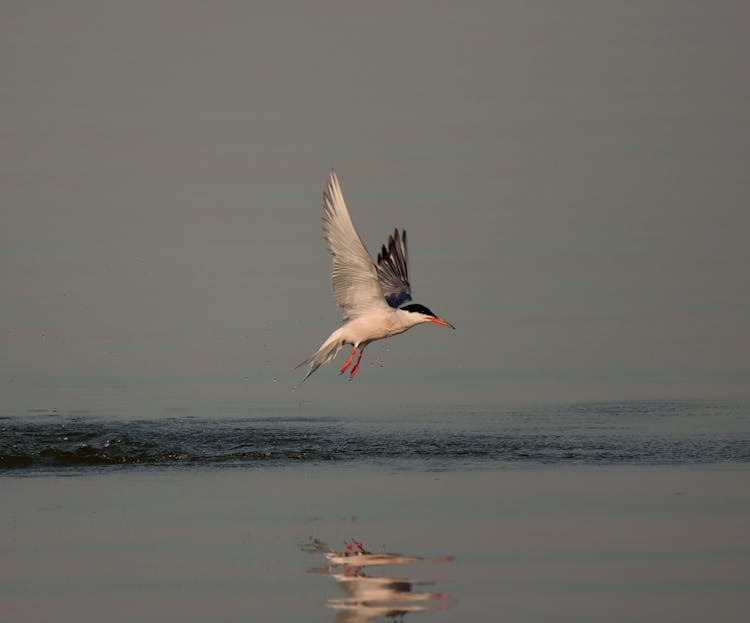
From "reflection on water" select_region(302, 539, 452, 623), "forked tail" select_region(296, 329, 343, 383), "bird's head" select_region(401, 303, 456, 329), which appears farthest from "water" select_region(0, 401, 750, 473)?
"reflection on water" select_region(302, 539, 452, 623)

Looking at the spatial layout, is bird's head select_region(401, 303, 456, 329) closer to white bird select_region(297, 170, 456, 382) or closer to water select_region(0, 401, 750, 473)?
white bird select_region(297, 170, 456, 382)

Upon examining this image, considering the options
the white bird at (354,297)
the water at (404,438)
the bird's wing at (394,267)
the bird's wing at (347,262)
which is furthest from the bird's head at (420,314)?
the bird's wing at (394,267)

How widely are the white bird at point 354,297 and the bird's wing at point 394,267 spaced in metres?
0.12

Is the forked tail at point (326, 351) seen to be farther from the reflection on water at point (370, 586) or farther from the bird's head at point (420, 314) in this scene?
the reflection on water at point (370, 586)

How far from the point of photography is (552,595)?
25.5ft

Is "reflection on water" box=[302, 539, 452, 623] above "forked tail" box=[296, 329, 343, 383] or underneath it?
underneath

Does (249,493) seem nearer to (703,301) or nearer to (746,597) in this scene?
(746,597)

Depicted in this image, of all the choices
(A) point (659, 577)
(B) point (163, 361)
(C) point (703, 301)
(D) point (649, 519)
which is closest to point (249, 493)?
(D) point (649, 519)

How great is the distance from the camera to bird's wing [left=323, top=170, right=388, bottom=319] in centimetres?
1250

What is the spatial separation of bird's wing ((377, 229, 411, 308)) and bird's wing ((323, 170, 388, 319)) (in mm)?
1458

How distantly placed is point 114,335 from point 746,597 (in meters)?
13.0

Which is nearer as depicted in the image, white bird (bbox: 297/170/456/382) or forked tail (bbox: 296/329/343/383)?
white bird (bbox: 297/170/456/382)

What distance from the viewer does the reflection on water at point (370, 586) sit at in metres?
7.54

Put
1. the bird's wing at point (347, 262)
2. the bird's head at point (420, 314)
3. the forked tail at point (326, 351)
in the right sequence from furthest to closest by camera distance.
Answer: the forked tail at point (326, 351) < the bird's head at point (420, 314) < the bird's wing at point (347, 262)
